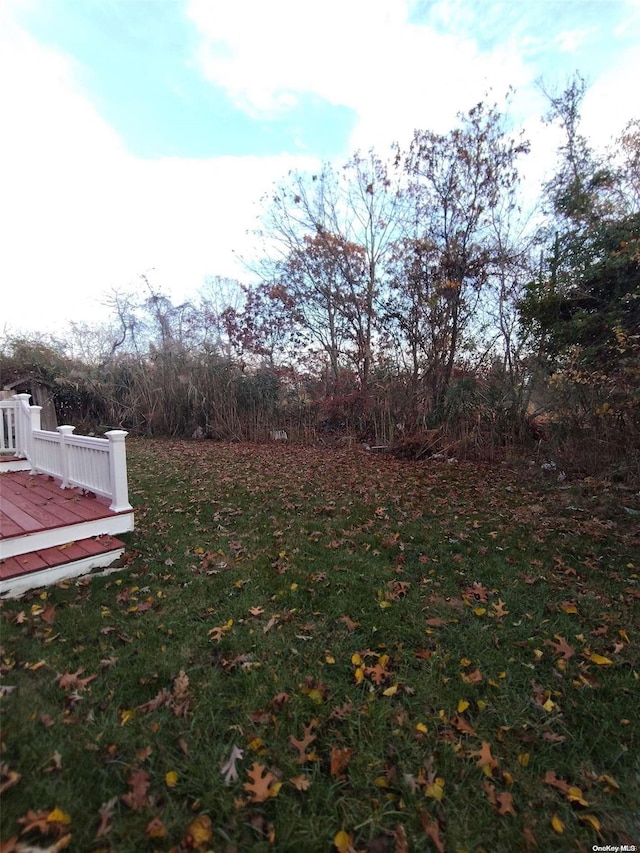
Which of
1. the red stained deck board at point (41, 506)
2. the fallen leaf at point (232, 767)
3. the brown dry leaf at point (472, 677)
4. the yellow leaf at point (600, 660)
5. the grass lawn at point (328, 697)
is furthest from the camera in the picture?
the red stained deck board at point (41, 506)

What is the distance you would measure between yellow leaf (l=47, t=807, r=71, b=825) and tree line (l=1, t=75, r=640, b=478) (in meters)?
5.19

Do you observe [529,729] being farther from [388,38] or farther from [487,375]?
[388,38]

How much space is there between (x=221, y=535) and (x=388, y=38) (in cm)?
752

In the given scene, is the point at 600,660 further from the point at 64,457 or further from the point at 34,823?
the point at 64,457

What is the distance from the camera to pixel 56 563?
2797mm

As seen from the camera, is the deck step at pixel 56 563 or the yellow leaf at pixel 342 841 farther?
the deck step at pixel 56 563

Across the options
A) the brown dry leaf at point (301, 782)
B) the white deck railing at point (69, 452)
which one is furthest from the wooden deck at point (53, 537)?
the brown dry leaf at point (301, 782)

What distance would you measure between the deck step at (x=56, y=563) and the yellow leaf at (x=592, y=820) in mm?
3128

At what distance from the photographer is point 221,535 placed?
12.4ft

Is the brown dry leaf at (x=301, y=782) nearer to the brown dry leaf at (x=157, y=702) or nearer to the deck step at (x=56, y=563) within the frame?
the brown dry leaf at (x=157, y=702)

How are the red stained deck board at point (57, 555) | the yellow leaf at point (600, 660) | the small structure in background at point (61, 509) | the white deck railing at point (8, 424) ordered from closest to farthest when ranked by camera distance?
1. the yellow leaf at point (600, 660)
2. the red stained deck board at point (57, 555)
3. the small structure in background at point (61, 509)
4. the white deck railing at point (8, 424)

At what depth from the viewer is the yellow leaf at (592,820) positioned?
1.34 m

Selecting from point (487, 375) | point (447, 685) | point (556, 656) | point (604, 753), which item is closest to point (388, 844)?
point (447, 685)

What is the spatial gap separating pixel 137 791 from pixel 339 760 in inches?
29.3
